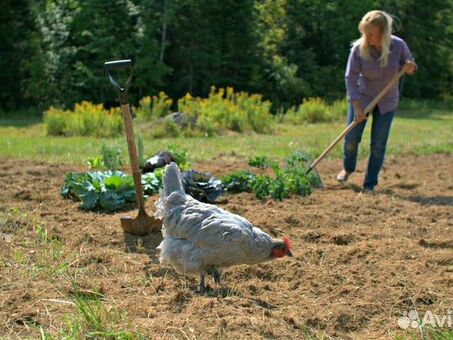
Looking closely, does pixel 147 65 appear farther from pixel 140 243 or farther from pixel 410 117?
pixel 140 243

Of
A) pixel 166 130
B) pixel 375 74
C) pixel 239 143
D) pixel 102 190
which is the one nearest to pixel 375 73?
pixel 375 74

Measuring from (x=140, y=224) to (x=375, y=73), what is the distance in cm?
365

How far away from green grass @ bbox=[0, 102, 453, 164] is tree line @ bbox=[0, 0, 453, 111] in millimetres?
4472

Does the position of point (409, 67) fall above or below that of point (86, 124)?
above

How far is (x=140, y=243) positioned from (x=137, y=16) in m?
17.6

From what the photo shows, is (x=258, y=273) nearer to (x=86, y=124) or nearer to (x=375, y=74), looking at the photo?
(x=375, y=74)

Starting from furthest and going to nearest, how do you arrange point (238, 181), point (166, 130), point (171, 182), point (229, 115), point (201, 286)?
point (229, 115), point (166, 130), point (238, 181), point (171, 182), point (201, 286)

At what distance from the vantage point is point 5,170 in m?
8.84

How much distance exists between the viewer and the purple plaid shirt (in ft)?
26.2

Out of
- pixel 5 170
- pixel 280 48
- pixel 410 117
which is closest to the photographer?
pixel 5 170

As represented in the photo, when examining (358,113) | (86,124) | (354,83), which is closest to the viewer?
(358,113)

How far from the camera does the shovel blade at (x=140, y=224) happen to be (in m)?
5.83

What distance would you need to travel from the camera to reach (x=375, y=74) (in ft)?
26.4

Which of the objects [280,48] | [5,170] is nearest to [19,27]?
[280,48]
